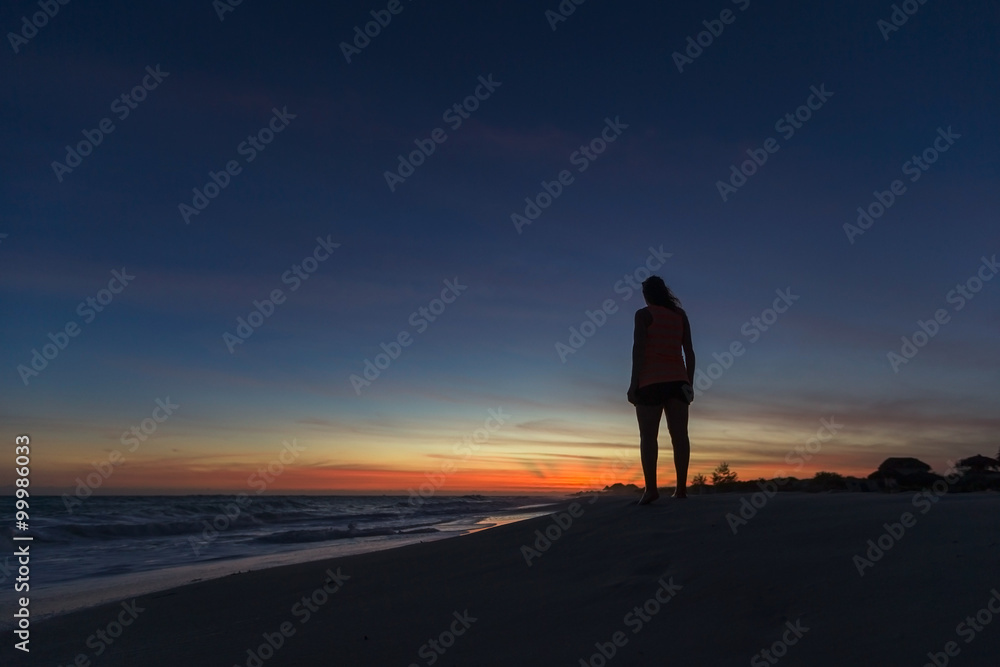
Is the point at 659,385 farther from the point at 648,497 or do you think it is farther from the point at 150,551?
the point at 150,551

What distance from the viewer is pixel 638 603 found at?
8.72 feet

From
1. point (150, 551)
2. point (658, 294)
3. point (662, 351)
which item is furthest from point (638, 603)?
point (150, 551)

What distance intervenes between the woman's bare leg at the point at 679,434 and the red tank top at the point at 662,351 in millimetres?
223

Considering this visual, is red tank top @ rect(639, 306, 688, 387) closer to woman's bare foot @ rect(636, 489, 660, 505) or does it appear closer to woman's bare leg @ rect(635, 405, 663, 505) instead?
woman's bare leg @ rect(635, 405, 663, 505)

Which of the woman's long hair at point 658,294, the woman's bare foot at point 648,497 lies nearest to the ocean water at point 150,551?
the woman's bare foot at point 648,497

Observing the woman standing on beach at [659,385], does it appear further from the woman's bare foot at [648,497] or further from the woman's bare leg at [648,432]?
the woman's bare foot at [648,497]

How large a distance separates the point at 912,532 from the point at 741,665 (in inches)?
58.1

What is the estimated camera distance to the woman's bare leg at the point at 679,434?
5227mm

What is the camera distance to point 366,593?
374 cm

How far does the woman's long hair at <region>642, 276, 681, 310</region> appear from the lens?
5.62m

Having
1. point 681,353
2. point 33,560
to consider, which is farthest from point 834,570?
point 33,560

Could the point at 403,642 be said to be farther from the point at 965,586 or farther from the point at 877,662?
the point at 965,586

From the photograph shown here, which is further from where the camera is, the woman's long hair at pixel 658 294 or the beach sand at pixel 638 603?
the woman's long hair at pixel 658 294

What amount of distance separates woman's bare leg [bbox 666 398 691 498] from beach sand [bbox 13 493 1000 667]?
726 millimetres
